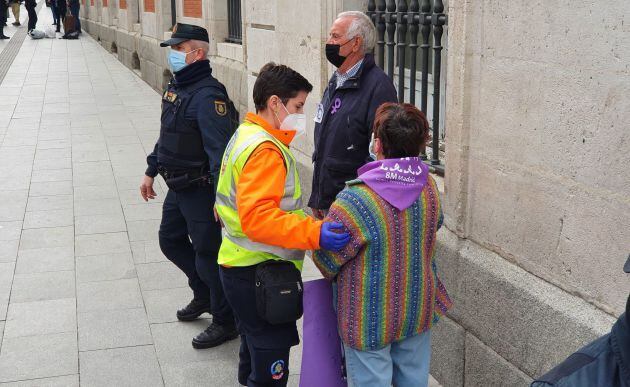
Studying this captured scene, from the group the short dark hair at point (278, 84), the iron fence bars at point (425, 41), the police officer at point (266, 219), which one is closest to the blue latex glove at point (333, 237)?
the police officer at point (266, 219)

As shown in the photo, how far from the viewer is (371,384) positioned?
318 centimetres

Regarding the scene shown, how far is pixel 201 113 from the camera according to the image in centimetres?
442

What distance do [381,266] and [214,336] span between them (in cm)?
201

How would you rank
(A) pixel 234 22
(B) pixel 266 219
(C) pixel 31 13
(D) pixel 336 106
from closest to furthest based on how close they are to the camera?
(B) pixel 266 219 → (D) pixel 336 106 → (A) pixel 234 22 → (C) pixel 31 13

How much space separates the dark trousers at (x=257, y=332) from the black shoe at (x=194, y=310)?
167 cm

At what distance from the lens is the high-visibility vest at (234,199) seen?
10.8ft

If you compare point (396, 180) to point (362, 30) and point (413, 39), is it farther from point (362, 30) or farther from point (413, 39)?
point (413, 39)

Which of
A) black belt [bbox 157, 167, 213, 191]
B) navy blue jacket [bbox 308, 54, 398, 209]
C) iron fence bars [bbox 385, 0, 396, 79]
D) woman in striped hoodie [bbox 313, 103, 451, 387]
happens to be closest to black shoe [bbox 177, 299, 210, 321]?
black belt [bbox 157, 167, 213, 191]

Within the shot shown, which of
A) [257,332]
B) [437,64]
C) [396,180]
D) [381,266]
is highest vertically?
[437,64]

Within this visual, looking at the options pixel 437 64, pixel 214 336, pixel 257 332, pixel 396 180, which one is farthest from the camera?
pixel 214 336

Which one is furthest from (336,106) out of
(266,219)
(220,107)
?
(266,219)

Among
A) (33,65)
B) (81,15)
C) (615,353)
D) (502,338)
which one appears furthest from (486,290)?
(81,15)

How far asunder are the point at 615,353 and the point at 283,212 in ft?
5.93

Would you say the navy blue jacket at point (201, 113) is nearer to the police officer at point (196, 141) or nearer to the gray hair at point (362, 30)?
the police officer at point (196, 141)
